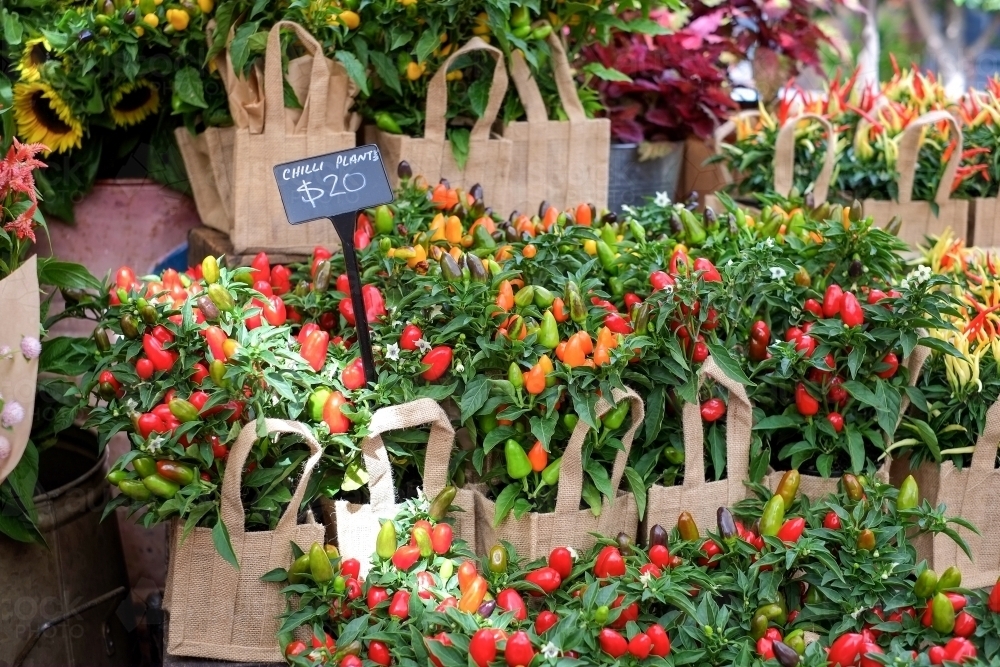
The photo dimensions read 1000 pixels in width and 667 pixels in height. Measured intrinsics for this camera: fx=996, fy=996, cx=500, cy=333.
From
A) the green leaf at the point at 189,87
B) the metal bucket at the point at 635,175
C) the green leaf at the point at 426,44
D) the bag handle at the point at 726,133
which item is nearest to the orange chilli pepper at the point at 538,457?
the green leaf at the point at 426,44

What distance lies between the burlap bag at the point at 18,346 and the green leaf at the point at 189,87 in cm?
67

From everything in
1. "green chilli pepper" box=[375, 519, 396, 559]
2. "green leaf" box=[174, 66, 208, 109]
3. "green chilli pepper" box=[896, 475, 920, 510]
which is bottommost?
"green chilli pepper" box=[375, 519, 396, 559]

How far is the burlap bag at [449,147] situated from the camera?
7.09ft

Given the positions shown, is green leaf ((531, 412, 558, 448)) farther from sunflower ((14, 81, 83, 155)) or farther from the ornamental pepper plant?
sunflower ((14, 81, 83, 155))

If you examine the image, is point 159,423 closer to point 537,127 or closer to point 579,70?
point 537,127

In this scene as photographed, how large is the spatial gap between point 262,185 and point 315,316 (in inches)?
18.0

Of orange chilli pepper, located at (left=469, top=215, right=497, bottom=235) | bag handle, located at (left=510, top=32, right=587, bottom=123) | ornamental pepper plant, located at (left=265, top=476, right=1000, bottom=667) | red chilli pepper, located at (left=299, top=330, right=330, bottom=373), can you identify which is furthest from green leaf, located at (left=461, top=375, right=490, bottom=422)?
bag handle, located at (left=510, top=32, right=587, bottom=123)

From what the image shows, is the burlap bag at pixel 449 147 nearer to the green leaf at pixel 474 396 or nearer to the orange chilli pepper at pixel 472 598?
the green leaf at pixel 474 396

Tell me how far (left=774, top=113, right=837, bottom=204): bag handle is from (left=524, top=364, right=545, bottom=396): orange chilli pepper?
1.18 metres

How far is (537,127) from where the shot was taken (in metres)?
2.33

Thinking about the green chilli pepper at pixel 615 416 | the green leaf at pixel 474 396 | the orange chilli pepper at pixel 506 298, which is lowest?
the green chilli pepper at pixel 615 416

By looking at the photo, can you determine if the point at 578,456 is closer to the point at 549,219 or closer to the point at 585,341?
the point at 585,341

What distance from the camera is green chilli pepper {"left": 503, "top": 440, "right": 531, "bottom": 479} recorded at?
1575 millimetres

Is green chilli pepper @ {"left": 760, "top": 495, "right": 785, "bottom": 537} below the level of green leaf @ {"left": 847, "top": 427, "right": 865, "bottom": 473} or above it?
below
